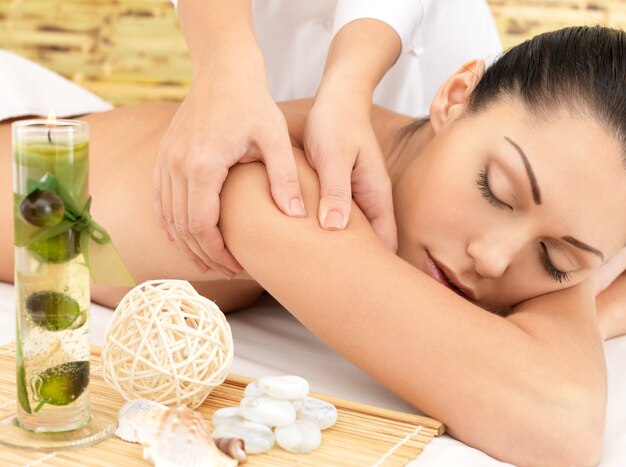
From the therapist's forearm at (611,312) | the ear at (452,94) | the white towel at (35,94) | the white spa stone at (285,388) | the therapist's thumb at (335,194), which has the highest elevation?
the ear at (452,94)

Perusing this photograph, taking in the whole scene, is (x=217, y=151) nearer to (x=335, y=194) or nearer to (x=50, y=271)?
(x=335, y=194)

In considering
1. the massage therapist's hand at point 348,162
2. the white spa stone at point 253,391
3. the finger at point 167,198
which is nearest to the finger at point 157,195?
the finger at point 167,198

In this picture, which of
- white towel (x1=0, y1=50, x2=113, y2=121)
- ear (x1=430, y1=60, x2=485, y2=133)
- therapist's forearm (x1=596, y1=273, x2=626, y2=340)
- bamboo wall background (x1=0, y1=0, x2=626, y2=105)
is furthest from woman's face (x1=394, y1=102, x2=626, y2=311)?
bamboo wall background (x1=0, y1=0, x2=626, y2=105)

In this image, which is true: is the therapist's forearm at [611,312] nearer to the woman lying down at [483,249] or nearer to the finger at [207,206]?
the woman lying down at [483,249]

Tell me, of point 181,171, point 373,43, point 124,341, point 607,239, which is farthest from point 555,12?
point 124,341

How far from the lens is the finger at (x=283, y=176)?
1.27 metres

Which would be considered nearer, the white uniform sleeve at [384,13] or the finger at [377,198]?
the finger at [377,198]

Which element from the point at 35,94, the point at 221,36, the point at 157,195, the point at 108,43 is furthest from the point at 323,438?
the point at 108,43

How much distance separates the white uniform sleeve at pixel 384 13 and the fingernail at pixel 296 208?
58 centimetres

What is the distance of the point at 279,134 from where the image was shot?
1.29 m

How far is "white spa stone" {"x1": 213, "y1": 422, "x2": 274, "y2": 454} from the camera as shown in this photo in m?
1.05

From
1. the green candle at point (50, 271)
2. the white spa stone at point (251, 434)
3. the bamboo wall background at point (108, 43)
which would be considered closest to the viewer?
the green candle at point (50, 271)

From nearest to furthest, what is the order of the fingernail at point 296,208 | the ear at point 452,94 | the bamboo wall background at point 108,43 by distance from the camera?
1. the fingernail at point 296,208
2. the ear at point 452,94
3. the bamboo wall background at point 108,43

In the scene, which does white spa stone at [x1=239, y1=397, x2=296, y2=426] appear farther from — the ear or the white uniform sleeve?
the white uniform sleeve
